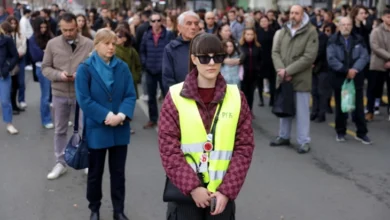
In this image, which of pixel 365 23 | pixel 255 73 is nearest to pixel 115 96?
pixel 255 73

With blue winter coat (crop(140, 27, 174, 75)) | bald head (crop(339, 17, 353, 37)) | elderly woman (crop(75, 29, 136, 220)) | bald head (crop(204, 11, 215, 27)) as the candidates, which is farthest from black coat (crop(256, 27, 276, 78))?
elderly woman (crop(75, 29, 136, 220))

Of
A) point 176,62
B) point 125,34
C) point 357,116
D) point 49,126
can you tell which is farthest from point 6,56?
point 357,116

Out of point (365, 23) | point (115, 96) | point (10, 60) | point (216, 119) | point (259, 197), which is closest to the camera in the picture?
point (216, 119)

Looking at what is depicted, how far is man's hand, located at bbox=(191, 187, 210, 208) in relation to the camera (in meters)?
3.26

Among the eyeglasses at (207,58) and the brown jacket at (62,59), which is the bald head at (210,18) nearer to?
the brown jacket at (62,59)

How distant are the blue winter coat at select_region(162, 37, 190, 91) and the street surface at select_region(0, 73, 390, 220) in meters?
1.24

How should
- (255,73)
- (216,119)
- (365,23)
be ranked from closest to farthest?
(216,119) < (255,73) < (365,23)

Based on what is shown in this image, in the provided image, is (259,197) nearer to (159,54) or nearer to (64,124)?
(64,124)

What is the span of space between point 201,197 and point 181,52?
122 inches

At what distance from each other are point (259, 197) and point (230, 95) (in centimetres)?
280

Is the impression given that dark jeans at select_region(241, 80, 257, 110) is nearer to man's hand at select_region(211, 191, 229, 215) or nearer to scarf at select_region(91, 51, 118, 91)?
scarf at select_region(91, 51, 118, 91)

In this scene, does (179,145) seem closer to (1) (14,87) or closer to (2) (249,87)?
(2) (249,87)

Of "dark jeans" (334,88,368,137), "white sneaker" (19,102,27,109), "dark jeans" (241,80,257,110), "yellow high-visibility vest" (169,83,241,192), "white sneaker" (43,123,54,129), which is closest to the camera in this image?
"yellow high-visibility vest" (169,83,241,192)

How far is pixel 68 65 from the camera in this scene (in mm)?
6523
